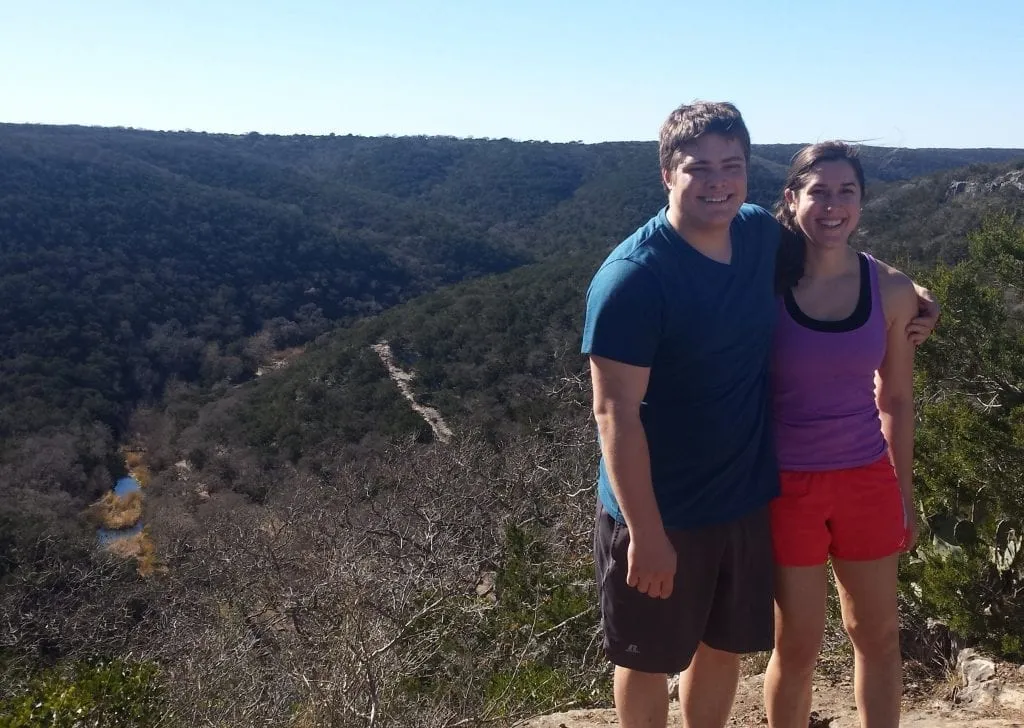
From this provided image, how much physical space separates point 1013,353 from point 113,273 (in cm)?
2913

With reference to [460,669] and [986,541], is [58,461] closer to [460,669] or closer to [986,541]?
[460,669]

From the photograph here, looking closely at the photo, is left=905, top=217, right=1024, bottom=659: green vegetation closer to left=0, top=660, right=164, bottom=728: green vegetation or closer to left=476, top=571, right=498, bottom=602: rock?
left=0, top=660, right=164, bottom=728: green vegetation

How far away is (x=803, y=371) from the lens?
5.64 feet

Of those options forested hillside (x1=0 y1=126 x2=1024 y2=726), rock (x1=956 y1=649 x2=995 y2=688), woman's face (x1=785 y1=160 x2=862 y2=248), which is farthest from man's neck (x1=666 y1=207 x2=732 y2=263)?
rock (x1=956 y1=649 x2=995 y2=688)

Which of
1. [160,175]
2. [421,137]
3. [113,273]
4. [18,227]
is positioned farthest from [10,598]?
[421,137]

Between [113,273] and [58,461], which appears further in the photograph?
[113,273]

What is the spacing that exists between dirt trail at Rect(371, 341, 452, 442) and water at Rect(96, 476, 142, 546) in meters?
6.52

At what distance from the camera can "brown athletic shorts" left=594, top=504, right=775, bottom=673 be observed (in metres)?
1.68

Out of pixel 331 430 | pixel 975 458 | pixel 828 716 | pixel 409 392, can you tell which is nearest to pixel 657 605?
pixel 828 716

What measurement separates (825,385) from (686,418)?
33 cm

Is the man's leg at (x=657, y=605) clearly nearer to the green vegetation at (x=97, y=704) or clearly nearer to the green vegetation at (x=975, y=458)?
the green vegetation at (x=975, y=458)

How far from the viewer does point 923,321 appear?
1831 mm

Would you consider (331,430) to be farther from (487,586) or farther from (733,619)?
(733,619)

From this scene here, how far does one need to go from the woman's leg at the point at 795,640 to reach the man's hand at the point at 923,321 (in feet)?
1.77
